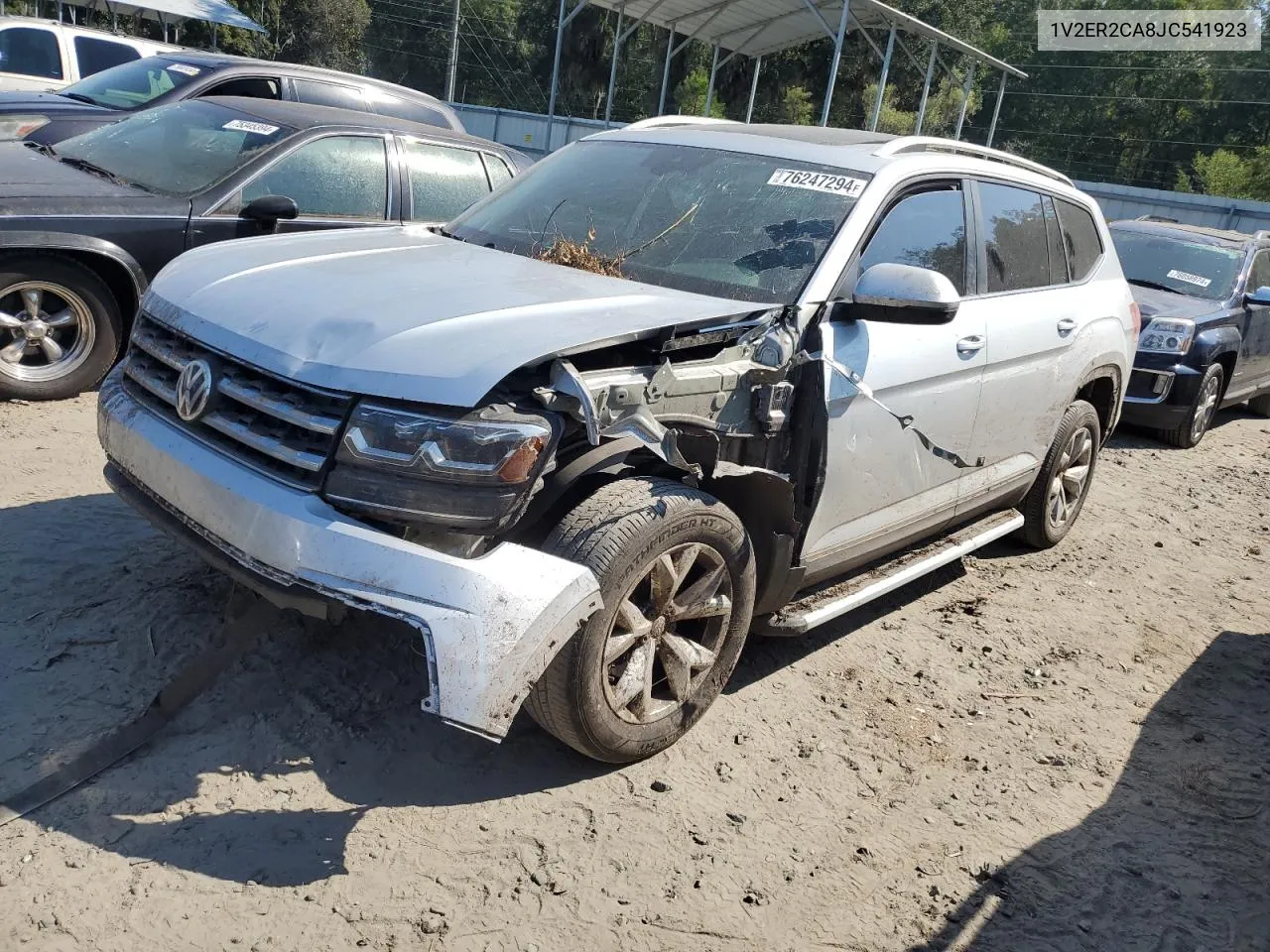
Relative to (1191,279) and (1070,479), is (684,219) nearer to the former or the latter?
(1070,479)

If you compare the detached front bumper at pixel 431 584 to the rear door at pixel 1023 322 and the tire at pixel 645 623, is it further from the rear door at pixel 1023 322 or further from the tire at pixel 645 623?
the rear door at pixel 1023 322

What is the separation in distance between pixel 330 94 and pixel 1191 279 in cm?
750

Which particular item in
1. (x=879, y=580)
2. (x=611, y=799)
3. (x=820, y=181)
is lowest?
(x=611, y=799)

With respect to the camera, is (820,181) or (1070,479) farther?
(1070,479)

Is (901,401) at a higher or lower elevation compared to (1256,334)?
higher

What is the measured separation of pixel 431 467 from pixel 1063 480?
4026 millimetres

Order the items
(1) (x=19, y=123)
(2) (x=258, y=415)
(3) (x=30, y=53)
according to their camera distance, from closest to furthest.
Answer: (2) (x=258, y=415)
(1) (x=19, y=123)
(3) (x=30, y=53)

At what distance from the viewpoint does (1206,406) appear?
9.02m

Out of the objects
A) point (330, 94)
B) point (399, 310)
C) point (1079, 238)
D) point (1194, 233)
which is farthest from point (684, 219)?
point (1194, 233)

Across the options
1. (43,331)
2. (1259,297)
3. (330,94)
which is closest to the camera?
(43,331)

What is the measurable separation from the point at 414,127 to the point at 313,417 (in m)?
4.48

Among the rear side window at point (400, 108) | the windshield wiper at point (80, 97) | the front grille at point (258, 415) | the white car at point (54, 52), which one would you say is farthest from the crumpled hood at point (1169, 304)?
the white car at point (54, 52)

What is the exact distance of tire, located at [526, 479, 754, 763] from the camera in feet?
9.38

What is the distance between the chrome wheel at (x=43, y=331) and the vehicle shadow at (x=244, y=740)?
6.71 feet
